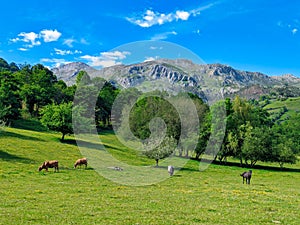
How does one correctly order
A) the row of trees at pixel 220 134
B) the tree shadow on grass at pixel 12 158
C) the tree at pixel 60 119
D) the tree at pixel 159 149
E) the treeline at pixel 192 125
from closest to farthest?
the tree shadow on grass at pixel 12 158
the tree at pixel 159 149
the tree at pixel 60 119
the treeline at pixel 192 125
the row of trees at pixel 220 134

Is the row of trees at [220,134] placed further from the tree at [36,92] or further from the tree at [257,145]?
the tree at [36,92]

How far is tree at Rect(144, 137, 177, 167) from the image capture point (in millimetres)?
50588

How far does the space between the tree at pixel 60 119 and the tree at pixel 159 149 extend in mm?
18833

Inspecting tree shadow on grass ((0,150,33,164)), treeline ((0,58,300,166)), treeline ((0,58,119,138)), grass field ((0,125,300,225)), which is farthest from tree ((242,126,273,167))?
tree shadow on grass ((0,150,33,164))

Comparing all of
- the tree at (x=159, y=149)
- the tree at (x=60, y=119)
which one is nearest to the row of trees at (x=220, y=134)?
the tree at (x=159, y=149)

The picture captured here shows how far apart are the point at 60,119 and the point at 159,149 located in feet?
76.7

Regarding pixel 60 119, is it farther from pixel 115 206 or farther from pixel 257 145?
pixel 115 206

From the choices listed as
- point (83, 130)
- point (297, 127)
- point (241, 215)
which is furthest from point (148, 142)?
point (297, 127)

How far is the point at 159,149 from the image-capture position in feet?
167

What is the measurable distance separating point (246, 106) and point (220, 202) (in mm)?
56440

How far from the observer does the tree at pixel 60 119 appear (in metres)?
60.7

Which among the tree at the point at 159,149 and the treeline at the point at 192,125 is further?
the treeline at the point at 192,125

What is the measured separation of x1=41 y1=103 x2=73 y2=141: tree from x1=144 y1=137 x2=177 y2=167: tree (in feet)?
61.8

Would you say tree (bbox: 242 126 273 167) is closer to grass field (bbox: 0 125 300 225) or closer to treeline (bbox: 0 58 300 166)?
treeline (bbox: 0 58 300 166)
